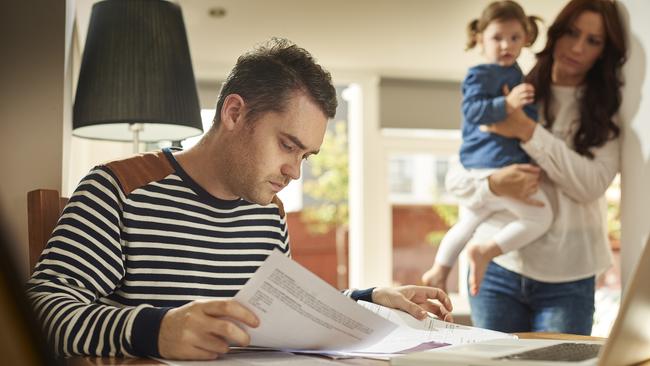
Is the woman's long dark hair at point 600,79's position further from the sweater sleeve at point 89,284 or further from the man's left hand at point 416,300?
the sweater sleeve at point 89,284

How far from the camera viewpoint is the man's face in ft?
3.91

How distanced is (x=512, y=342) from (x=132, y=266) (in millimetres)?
584

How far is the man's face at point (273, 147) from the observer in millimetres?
1192

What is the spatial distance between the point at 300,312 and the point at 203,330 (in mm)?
102

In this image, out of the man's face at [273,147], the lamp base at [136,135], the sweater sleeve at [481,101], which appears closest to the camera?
the man's face at [273,147]

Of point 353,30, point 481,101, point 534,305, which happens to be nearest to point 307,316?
point 534,305

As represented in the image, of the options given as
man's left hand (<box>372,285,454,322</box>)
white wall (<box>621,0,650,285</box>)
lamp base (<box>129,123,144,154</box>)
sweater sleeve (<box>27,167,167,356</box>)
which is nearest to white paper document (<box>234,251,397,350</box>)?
sweater sleeve (<box>27,167,167,356</box>)

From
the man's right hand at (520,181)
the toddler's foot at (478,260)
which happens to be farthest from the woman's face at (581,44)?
the toddler's foot at (478,260)

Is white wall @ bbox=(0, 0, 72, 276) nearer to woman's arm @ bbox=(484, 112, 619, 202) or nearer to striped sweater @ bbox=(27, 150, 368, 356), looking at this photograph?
striped sweater @ bbox=(27, 150, 368, 356)

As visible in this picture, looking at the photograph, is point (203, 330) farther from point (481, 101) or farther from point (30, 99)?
point (481, 101)

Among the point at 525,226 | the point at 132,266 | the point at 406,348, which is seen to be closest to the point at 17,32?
the point at 132,266

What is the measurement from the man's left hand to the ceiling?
3293 millimetres

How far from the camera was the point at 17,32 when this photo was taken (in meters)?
1.70

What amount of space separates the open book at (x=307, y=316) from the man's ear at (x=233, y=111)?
476 mm
